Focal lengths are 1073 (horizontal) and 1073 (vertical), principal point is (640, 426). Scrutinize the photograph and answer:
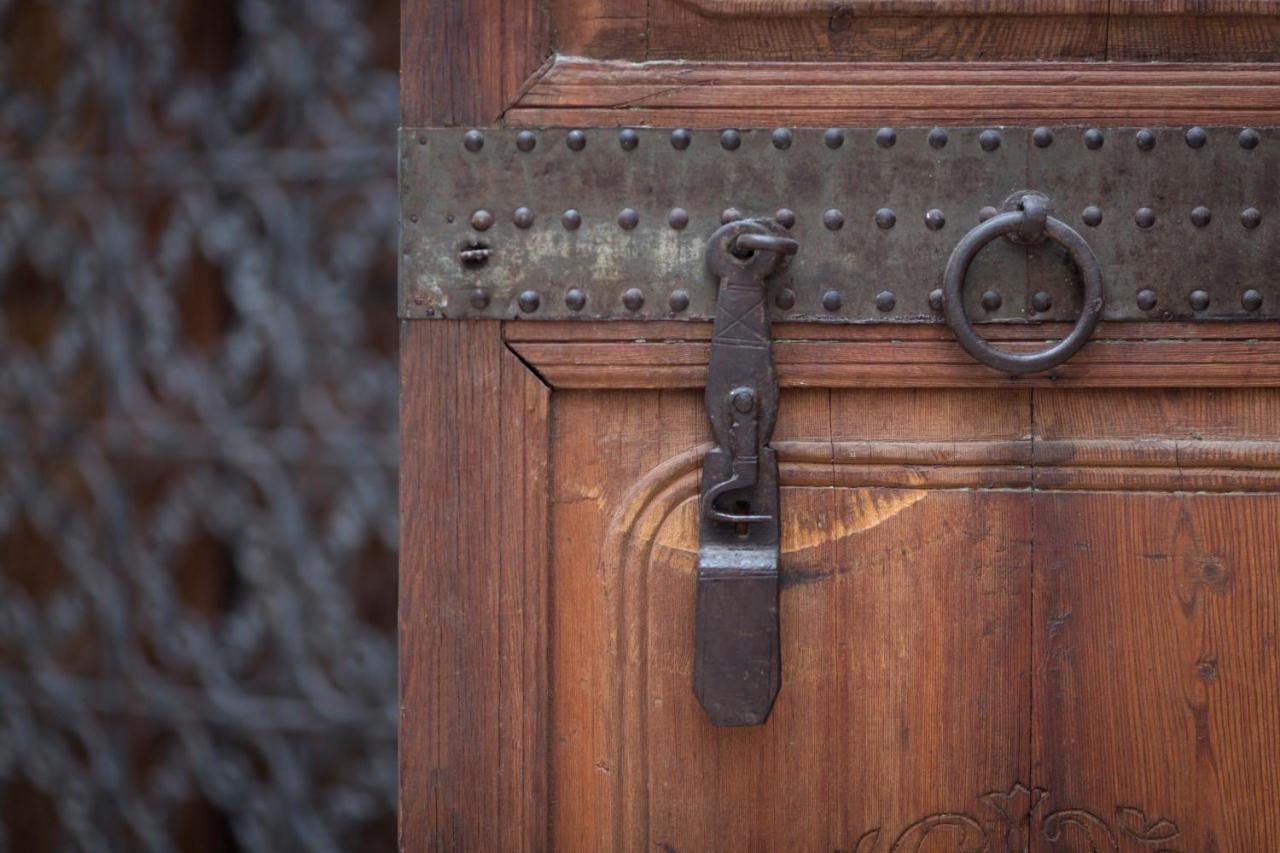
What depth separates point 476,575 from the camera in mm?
761

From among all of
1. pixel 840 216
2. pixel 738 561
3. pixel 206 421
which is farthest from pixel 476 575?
pixel 206 421

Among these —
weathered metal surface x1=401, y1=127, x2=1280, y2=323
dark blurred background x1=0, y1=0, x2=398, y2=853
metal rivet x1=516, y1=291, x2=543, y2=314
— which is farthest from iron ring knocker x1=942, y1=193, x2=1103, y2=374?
dark blurred background x1=0, y1=0, x2=398, y2=853

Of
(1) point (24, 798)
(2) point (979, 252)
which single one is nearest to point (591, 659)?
(2) point (979, 252)

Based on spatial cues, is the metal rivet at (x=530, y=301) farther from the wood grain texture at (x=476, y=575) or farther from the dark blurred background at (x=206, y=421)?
the dark blurred background at (x=206, y=421)

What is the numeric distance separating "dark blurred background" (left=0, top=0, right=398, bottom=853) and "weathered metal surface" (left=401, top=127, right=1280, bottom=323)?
0.73 meters

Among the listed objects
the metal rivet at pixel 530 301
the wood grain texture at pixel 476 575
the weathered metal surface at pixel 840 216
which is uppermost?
the weathered metal surface at pixel 840 216

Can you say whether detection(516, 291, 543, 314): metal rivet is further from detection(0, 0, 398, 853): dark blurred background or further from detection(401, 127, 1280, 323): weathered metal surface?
detection(0, 0, 398, 853): dark blurred background

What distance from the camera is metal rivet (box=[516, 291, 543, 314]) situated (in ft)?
2.42

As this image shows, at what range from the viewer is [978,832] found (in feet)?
2.49

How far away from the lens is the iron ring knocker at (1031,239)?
2.30 feet

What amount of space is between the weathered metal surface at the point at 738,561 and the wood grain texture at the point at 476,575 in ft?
0.39

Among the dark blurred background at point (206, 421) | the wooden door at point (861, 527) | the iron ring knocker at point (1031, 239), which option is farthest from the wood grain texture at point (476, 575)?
the dark blurred background at point (206, 421)

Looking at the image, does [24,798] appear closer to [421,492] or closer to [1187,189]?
[421,492]

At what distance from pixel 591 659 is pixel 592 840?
133mm
